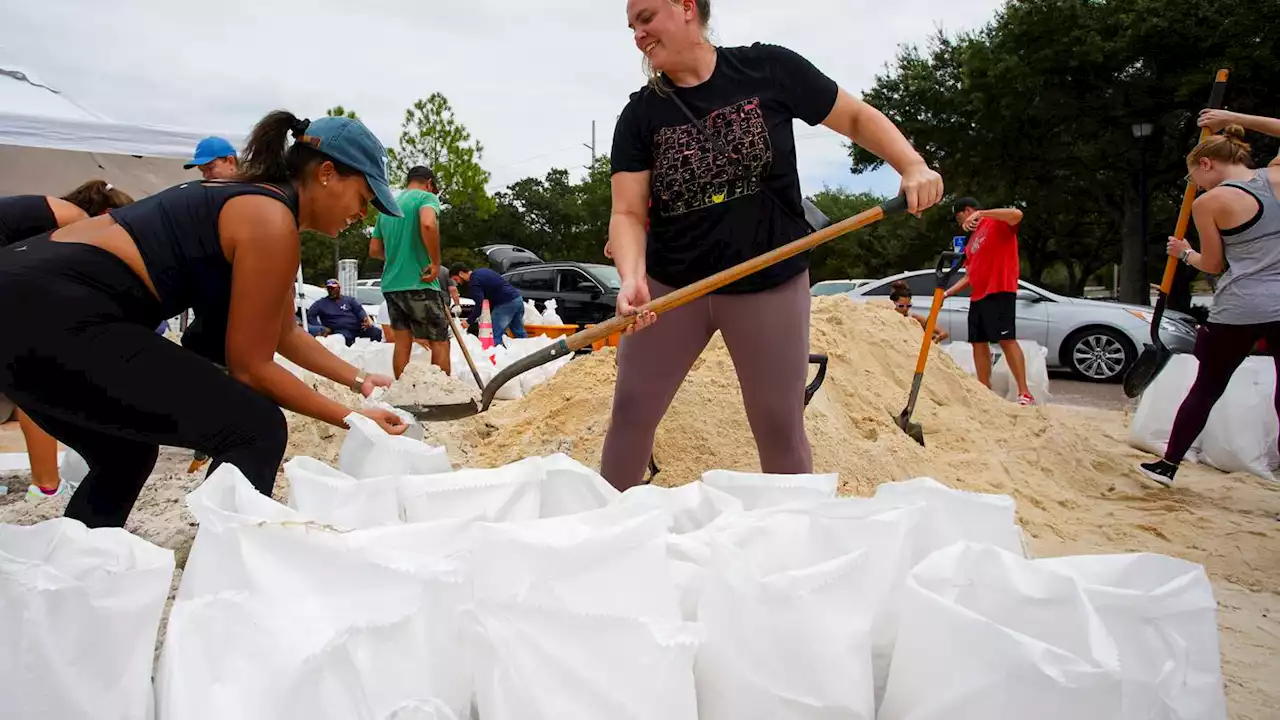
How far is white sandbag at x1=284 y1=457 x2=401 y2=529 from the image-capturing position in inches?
56.5

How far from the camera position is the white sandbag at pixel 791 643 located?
1054mm

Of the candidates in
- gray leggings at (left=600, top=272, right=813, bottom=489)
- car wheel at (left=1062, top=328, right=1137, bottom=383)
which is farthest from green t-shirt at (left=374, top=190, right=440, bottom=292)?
car wheel at (left=1062, top=328, right=1137, bottom=383)

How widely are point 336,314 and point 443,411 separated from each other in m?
6.86

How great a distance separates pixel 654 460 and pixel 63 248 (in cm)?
220

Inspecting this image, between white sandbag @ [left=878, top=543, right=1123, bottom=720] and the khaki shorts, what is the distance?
4564mm

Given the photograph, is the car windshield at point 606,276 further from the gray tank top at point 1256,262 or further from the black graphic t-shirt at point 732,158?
the black graphic t-shirt at point 732,158

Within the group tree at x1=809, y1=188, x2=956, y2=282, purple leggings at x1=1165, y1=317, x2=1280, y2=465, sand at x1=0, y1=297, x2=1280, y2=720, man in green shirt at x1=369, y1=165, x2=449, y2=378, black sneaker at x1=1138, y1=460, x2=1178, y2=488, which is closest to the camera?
sand at x1=0, y1=297, x2=1280, y2=720

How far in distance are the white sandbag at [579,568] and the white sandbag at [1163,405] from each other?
14.4ft

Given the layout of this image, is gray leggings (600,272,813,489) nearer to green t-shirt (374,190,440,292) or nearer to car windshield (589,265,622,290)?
green t-shirt (374,190,440,292)

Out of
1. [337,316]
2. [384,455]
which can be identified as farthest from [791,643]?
[337,316]

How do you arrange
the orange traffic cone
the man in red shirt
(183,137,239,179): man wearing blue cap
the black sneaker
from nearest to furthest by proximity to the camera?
1. the black sneaker
2. (183,137,239,179): man wearing blue cap
3. the man in red shirt
4. the orange traffic cone

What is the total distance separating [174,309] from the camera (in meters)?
1.75

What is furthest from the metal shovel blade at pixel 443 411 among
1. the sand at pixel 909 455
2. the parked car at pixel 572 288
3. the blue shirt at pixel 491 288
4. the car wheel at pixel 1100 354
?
the parked car at pixel 572 288

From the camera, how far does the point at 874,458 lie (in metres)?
3.35
